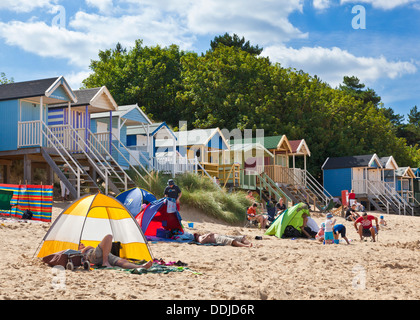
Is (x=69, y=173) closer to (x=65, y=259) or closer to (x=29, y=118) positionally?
(x=29, y=118)

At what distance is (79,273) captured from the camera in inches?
332

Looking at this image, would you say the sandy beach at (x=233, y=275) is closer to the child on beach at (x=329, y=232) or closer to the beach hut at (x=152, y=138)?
the child on beach at (x=329, y=232)

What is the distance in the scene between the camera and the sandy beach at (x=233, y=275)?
24.0 ft

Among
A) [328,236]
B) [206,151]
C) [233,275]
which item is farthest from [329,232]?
[206,151]

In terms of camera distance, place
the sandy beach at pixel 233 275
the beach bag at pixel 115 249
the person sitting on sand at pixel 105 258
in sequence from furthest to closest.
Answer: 1. the beach bag at pixel 115 249
2. the person sitting on sand at pixel 105 258
3. the sandy beach at pixel 233 275

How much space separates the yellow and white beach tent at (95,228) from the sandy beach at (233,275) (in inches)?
23.0

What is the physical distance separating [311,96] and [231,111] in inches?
246

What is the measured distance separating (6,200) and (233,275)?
29.3ft

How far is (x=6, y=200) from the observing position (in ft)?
50.2

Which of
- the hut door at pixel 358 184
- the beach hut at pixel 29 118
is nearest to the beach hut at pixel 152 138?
the beach hut at pixel 29 118
